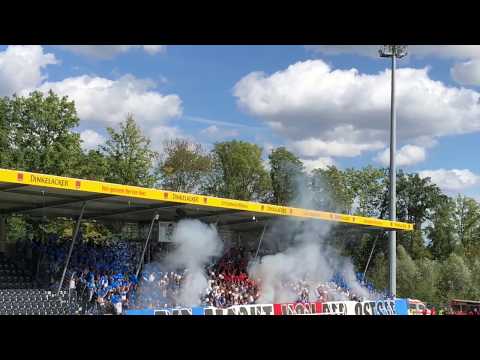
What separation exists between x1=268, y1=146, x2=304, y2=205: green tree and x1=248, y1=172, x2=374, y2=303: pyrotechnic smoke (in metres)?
25.2

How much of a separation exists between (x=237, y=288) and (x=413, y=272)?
56.1 ft

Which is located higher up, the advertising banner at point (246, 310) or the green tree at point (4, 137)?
the green tree at point (4, 137)

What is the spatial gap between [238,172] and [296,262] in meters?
31.1

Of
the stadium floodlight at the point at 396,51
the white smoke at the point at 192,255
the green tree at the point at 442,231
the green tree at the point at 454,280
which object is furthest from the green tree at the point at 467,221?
the white smoke at the point at 192,255

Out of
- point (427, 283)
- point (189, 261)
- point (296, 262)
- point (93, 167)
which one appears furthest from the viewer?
point (93, 167)

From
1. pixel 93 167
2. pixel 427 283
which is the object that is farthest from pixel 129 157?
pixel 427 283

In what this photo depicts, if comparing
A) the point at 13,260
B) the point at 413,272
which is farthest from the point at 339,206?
the point at 13,260

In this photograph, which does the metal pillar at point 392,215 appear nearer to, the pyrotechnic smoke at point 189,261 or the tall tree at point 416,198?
the pyrotechnic smoke at point 189,261

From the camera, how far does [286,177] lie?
57.3 metres

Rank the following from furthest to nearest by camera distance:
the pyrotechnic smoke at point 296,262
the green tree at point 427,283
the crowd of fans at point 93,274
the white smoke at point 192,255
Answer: the green tree at point 427,283 → the pyrotechnic smoke at point 296,262 → the white smoke at point 192,255 → the crowd of fans at point 93,274

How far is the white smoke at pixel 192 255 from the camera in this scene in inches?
875

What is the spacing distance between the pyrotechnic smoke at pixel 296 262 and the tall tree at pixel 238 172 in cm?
2637

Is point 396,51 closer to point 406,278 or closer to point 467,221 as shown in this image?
point 406,278
